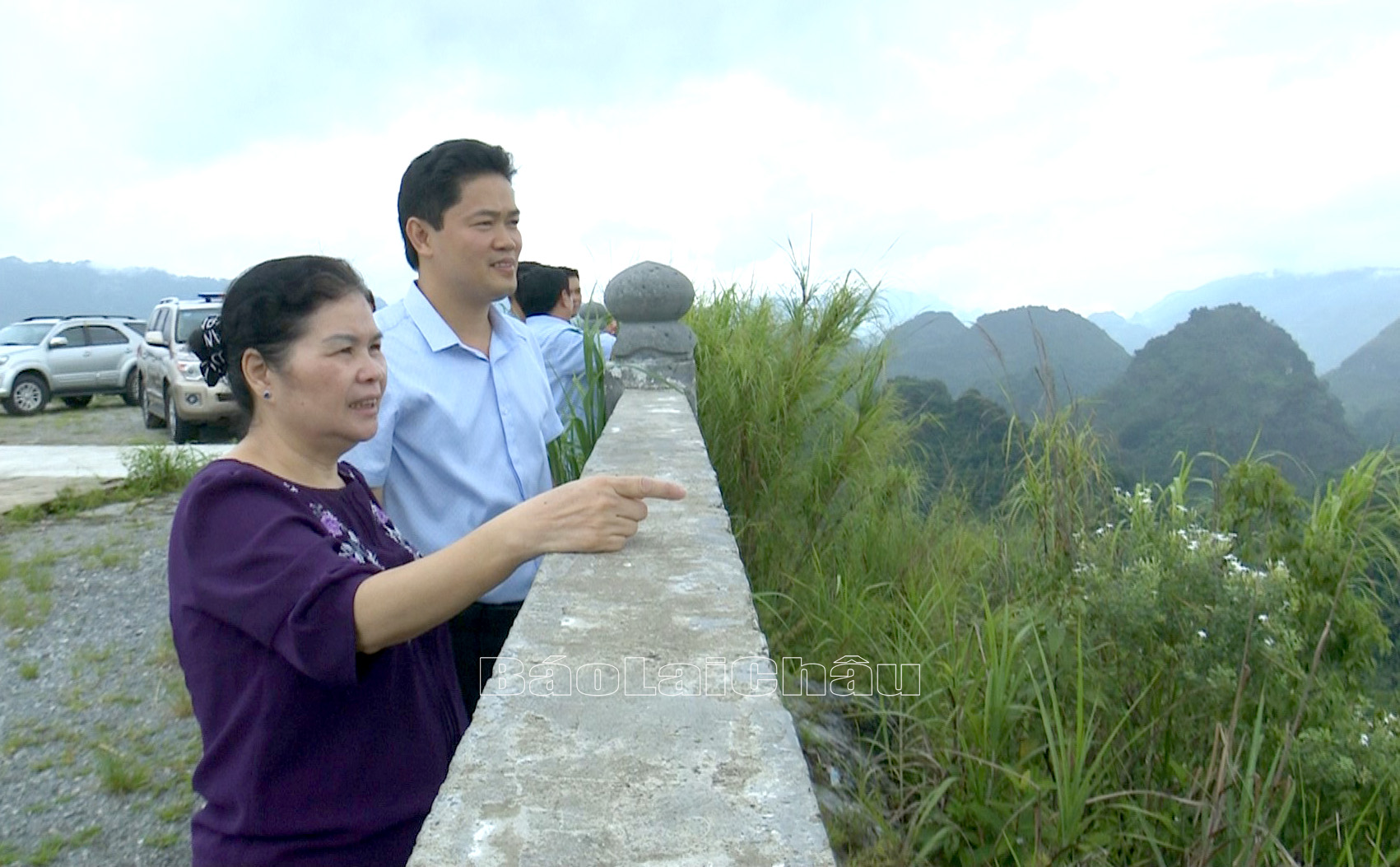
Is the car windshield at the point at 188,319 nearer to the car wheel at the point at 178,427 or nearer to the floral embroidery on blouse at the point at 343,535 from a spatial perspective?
the car wheel at the point at 178,427

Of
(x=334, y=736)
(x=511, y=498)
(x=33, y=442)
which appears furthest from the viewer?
(x=33, y=442)

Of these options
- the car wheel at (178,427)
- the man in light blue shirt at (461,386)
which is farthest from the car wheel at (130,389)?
the man in light blue shirt at (461,386)

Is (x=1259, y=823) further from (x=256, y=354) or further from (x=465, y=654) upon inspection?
(x=256, y=354)

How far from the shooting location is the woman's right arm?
4.34 feet

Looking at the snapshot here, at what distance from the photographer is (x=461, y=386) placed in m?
2.31

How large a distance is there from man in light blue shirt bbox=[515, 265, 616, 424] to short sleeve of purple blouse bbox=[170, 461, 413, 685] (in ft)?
8.00

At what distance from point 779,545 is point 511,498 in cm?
237

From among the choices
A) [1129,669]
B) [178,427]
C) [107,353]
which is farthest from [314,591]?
[107,353]

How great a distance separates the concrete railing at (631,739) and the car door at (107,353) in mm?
18746

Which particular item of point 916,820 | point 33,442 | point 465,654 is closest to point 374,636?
point 465,654

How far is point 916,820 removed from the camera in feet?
7.79

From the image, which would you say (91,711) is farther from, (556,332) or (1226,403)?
(1226,403)

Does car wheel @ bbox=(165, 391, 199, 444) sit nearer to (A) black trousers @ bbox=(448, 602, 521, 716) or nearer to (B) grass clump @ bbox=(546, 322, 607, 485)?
(B) grass clump @ bbox=(546, 322, 607, 485)

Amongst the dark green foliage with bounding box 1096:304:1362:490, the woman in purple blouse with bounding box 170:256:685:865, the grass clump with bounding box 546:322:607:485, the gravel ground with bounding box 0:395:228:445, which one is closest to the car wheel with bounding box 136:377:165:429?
the gravel ground with bounding box 0:395:228:445
